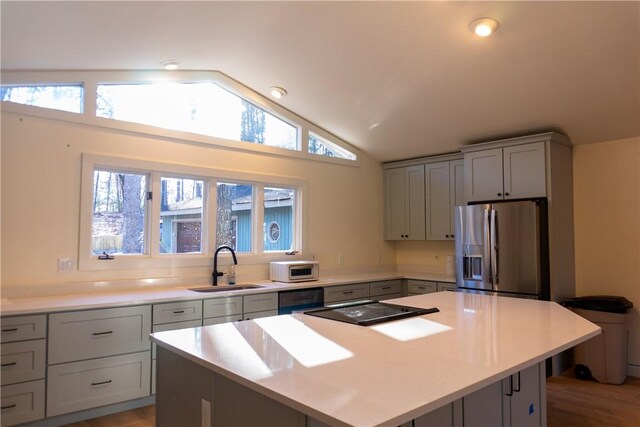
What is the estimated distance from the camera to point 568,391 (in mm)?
3625

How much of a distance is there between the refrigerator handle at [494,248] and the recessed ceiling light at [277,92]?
92.5 inches

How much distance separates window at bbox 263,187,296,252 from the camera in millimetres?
4621

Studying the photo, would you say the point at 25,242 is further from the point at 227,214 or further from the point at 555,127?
the point at 555,127

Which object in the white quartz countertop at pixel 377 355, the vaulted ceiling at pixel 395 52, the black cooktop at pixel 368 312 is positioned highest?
the vaulted ceiling at pixel 395 52

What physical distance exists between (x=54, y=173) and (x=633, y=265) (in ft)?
16.7

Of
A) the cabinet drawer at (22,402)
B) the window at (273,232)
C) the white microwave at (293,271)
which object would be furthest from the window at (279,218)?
the cabinet drawer at (22,402)

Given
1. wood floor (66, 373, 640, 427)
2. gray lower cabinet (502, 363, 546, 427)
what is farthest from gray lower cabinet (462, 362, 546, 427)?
wood floor (66, 373, 640, 427)

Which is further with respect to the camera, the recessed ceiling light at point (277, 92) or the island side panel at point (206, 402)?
the recessed ceiling light at point (277, 92)

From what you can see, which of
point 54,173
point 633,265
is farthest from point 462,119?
point 54,173

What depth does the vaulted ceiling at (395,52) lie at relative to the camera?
8.70 feet

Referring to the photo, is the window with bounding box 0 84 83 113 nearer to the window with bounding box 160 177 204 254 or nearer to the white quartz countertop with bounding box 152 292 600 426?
the window with bounding box 160 177 204 254

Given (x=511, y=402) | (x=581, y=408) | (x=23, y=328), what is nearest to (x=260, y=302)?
(x=23, y=328)

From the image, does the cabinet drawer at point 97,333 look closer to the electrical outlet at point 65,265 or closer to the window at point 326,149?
the electrical outlet at point 65,265

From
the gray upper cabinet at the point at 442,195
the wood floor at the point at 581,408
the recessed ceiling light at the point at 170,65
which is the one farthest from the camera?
the gray upper cabinet at the point at 442,195
